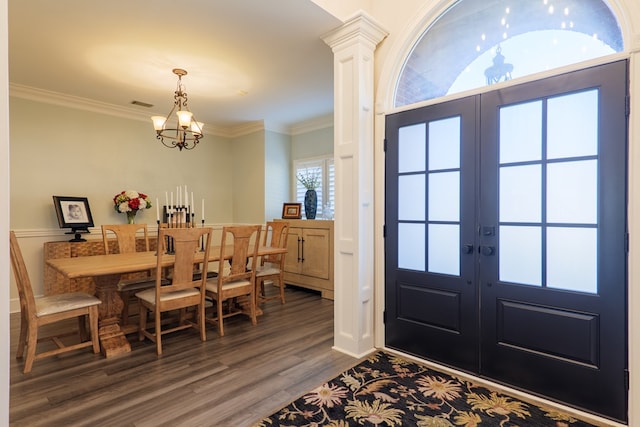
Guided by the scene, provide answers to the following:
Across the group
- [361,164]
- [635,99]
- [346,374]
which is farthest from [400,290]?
[635,99]

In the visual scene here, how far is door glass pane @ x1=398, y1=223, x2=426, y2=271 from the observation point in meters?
2.73

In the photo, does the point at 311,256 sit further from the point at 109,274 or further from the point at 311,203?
the point at 109,274

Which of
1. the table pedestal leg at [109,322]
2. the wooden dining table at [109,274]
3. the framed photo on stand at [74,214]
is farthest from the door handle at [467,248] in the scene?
the framed photo on stand at [74,214]

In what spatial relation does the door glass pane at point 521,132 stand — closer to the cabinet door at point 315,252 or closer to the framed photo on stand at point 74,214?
the cabinet door at point 315,252

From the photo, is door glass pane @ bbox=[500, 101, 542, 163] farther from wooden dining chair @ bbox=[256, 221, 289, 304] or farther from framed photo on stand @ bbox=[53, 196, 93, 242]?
framed photo on stand @ bbox=[53, 196, 93, 242]

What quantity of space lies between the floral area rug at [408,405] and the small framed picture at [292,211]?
3.31 meters

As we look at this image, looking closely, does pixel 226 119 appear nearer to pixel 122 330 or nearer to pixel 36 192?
pixel 36 192

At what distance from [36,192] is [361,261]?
4.20m

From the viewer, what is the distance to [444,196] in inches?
103

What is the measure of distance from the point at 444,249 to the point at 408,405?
1.14 meters

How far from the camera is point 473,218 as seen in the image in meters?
2.43

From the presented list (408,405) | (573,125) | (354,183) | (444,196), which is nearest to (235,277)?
(354,183)

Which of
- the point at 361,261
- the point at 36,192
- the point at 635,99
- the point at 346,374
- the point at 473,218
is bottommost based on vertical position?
the point at 346,374

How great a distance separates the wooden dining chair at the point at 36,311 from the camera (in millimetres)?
2436
